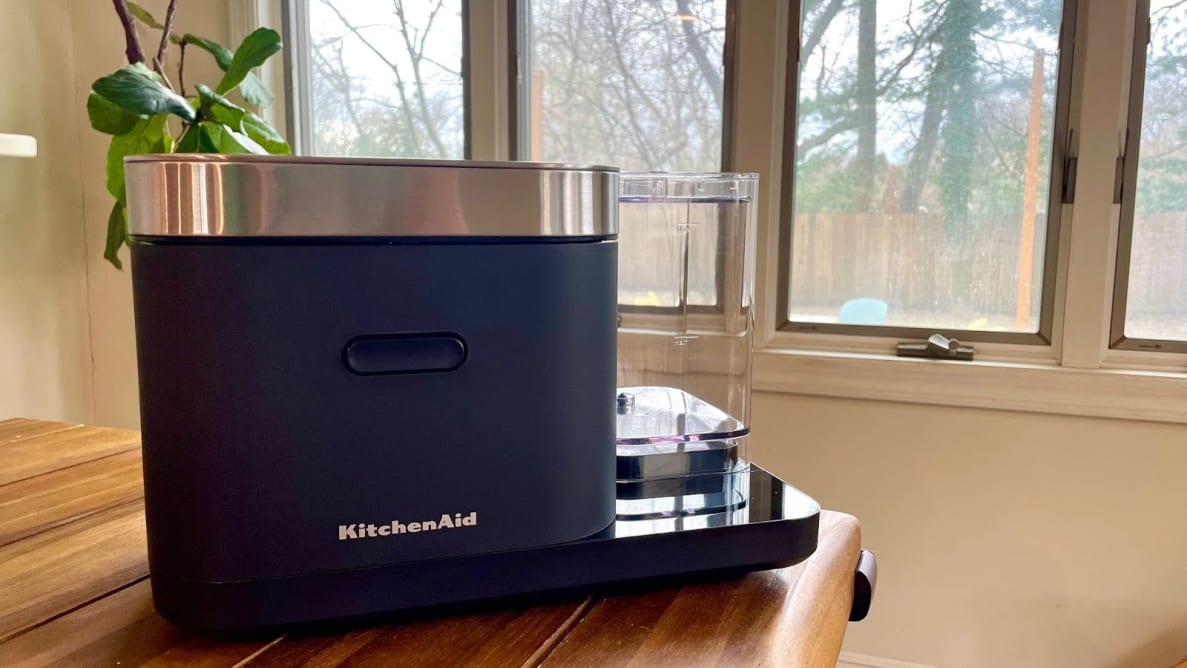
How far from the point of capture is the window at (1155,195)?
1405 mm

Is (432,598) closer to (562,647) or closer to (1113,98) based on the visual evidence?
(562,647)

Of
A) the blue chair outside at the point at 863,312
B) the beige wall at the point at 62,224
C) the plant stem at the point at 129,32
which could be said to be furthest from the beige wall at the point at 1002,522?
the beige wall at the point at 62,224

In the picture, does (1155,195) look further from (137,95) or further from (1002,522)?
(137,95)

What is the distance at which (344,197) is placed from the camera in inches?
17.8

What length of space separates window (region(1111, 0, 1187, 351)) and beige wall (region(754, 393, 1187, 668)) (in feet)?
0.61

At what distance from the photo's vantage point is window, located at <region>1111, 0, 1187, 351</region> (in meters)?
1.41

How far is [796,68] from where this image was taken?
5.28ft

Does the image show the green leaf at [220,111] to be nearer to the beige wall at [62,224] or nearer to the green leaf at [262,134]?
the green leaf at [262,134]

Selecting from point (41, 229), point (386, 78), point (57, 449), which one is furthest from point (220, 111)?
point (41, 229)

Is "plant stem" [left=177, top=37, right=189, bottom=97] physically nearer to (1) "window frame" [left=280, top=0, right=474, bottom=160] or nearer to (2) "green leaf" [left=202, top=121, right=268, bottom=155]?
(1) "window frame" [left=280, top=0, right=474, bottom=160]

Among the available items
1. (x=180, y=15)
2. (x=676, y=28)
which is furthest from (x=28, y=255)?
(x=676, y=28)

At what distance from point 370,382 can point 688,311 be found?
1.26 feet

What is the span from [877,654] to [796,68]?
1084mm

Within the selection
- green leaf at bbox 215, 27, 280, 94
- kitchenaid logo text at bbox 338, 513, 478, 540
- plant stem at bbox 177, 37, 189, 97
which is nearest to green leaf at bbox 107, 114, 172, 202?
green leaf at bbox 215, 27, 280, 94
